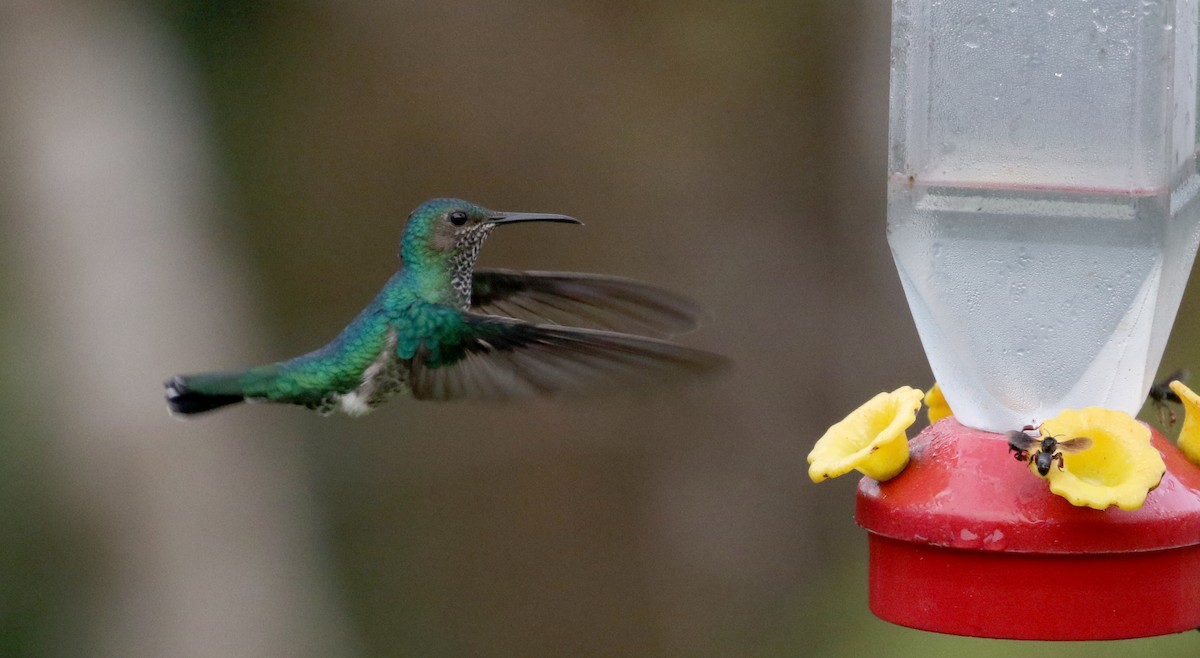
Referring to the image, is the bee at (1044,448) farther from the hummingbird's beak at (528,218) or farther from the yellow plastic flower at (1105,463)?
the hummingbird's beak at (528,218)

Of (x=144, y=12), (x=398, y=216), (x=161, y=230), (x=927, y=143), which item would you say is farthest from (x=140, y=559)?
(x=927, y=143)

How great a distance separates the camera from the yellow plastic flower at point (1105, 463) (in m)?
1.66

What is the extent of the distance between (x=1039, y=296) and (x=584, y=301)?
127 cm

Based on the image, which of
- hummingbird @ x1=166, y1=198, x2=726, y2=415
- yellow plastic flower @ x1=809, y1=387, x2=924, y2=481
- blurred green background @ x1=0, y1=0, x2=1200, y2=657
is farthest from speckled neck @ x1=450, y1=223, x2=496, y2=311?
blurred green background @ x1=0, y1=0, x2=1200, y2=657

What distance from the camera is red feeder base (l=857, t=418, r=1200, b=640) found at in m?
1.78

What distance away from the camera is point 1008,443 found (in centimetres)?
189

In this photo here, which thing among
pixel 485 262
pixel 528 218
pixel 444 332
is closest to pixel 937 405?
pixel 528 218

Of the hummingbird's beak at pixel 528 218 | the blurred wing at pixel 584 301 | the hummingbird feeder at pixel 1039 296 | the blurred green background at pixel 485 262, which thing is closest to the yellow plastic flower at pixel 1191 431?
the hummingbird feeder at pixel 1039 296

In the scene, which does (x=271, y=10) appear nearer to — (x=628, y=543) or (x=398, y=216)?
(x=398, y=216)

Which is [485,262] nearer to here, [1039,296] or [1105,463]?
[1039,296]

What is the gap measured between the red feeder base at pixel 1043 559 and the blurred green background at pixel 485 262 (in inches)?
140

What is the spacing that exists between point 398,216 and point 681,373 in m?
3.57

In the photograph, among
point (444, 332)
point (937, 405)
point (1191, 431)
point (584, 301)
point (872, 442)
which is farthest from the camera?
point (584, 301)

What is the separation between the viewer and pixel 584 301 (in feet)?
10.3
